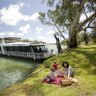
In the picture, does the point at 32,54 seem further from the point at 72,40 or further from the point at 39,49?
the point at 72,40

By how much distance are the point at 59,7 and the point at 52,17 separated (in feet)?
20.3

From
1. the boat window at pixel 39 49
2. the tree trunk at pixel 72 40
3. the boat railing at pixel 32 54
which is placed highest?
the tree trunk at pixel 72 40

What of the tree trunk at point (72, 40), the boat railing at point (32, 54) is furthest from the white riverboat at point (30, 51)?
the tree trunk at point (72, 40)

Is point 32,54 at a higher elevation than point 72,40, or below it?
below

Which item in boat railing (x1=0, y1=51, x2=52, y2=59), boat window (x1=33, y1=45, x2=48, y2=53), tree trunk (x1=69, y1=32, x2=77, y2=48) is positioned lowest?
boat railing (x1=0, y1=51, x2=52, y2=59)

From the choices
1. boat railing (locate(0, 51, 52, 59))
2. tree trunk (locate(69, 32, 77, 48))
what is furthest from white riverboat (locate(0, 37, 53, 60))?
tree trunk (locate(69, 32, 77, 48))

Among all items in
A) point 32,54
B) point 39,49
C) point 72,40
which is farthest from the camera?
point 39,49

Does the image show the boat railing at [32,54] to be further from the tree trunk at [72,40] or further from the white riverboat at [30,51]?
the tree trunk at [72,40]

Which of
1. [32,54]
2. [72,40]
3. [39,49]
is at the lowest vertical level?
[32,54]

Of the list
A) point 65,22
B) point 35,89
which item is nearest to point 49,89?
point 35,89

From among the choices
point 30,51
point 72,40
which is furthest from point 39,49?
point 72,40

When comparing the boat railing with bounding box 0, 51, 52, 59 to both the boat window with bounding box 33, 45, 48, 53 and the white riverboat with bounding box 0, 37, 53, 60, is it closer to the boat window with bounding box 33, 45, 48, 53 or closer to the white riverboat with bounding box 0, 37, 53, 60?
the white riverboat with bounding box 0, 37, 53, 60

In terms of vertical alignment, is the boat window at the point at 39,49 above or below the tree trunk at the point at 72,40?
below

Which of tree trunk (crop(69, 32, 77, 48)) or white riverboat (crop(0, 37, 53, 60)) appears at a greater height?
tree trunk (crop(69, 32, 77, 48))
